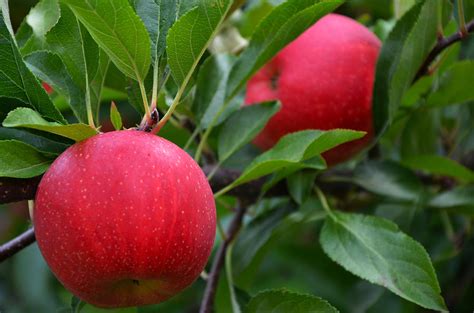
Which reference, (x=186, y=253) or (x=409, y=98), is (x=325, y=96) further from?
(x=186, y=253)

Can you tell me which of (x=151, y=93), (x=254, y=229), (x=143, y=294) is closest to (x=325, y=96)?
(x=254, y=229)

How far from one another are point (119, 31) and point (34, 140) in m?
0.17

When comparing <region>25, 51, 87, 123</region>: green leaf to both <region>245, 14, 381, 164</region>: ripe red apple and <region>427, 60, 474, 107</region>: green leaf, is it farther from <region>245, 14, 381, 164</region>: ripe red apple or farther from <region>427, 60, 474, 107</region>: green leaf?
<region>427, 60, 474, 107</region>: green leaf

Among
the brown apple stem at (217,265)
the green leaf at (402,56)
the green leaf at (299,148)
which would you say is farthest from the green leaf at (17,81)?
the green leaf at (402,56)

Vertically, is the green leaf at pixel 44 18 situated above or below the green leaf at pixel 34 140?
above

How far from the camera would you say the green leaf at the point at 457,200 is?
4.07 feet

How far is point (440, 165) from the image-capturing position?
1.25 meters

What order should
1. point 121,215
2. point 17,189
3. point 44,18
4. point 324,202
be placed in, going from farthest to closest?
1. point 324,202
2. point 44,18
3. point 17,189
4. point 121,215

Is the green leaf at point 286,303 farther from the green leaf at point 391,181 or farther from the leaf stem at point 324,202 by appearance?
the green leaf at point 391,181

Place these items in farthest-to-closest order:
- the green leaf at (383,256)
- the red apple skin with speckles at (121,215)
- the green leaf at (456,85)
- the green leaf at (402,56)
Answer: the green leaf at (456,85) < the green leaf at (402,56) < the green leaf at (383,256) < the red apple skin with speckles at (121,215)

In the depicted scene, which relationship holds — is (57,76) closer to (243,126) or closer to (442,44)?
(243,126)

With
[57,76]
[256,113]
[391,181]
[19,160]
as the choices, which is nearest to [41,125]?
[19,160]

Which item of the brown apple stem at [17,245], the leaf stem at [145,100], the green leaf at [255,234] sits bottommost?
the green leaf at [255,234]

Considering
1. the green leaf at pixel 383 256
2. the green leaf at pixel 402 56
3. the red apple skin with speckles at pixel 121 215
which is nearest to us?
the red apple skin with speckles at pixel 121 215
